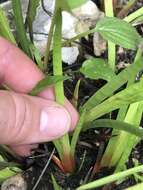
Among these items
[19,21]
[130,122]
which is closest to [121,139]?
[130,122]

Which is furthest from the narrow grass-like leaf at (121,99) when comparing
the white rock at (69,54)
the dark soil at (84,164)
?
the white rock at (69,54)

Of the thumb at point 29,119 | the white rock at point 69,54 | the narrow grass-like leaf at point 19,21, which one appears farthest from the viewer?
the white rock at point 69,54

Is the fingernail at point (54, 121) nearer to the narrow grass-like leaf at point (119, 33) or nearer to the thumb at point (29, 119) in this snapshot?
the thumb at point (29, 119)

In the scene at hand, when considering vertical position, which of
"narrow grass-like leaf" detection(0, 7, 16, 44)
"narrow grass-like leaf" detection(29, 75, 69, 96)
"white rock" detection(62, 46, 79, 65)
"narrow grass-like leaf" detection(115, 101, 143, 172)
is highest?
"narrow grass-like leaf" detection(0, 7, 16, 44)

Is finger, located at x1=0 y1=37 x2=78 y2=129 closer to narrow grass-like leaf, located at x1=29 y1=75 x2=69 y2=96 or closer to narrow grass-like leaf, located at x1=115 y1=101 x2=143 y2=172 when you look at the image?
narrow grass-like leaf, located at x1=29 y1=75 x2=69 y2=96

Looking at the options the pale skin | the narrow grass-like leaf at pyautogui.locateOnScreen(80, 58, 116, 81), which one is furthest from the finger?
the narrow grass-like leaf at pyautogui.locateOnScreen(80, 58, 116, 81)
